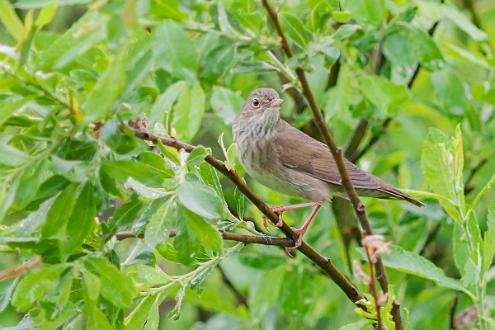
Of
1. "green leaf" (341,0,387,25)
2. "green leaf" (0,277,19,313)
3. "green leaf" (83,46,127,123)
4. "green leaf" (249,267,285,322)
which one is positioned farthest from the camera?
"green leaf" (249,267,285,322)

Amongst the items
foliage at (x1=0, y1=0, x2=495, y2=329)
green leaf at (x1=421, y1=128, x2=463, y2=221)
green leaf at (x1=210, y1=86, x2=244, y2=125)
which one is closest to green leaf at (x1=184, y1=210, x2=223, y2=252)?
foliage at (x1=0, y1=0, x2=495, y2=329)

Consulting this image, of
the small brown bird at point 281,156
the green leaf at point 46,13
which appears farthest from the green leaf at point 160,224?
the small brown bird at point 281,156

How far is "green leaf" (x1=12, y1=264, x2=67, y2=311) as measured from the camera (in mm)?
2504

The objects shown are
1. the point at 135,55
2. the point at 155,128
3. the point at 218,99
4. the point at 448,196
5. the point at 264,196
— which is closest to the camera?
the point at 135,55

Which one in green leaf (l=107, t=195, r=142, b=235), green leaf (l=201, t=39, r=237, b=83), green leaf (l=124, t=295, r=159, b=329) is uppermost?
green leaf (l=201, t=39, r=237, b=83)

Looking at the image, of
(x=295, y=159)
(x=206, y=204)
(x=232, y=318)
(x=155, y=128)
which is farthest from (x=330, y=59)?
(x=232, y=318)

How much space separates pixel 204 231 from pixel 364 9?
1.62 m

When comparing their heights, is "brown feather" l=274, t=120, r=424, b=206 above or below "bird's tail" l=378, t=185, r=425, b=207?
below

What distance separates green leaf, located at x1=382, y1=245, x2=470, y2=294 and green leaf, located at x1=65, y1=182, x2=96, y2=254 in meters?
1.35

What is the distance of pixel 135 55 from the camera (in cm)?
226

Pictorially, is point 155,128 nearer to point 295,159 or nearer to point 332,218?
point 295,159

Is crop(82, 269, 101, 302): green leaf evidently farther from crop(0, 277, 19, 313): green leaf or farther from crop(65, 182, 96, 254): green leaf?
crop(0, 277, 19, 313): green leaf

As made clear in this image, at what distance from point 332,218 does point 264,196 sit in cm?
44

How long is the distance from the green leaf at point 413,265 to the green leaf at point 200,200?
114 centimetres
